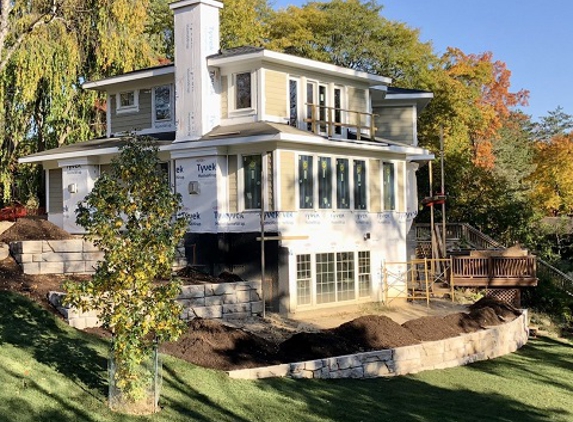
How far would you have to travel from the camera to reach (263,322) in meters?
19.4

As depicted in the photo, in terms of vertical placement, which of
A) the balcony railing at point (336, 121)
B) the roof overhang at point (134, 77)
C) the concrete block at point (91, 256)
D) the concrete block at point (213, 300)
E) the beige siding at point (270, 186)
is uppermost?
the roof overhang at point (134, 77)

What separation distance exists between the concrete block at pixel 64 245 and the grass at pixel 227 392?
2810mm

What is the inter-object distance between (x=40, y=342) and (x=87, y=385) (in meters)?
2.10

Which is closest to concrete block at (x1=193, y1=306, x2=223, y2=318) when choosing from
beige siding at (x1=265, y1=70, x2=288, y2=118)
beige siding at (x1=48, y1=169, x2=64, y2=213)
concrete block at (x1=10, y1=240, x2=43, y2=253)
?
concrete block at (x1=10, y1=240, x2=43, y2=253)

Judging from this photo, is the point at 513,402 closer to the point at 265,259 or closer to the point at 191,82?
the point at 265,259

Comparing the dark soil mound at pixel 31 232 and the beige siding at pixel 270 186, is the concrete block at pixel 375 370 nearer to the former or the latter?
the beige siding at pixel 270 186

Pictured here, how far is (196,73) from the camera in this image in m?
23.5

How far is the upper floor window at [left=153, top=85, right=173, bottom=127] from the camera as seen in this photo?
2552 cm

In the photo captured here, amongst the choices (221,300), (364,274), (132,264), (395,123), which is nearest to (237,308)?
(221,300)

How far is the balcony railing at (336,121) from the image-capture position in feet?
77.6

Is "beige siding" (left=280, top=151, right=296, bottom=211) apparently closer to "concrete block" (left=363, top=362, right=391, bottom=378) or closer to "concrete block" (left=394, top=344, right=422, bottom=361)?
"concrete block" (left=394, top=344, right=422, bottom=361)

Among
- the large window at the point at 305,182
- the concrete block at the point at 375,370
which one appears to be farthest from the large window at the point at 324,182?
the concrete block at the point at 375,370

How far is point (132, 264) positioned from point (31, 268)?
7.53m

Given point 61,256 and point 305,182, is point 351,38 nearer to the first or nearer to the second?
point 305,182
